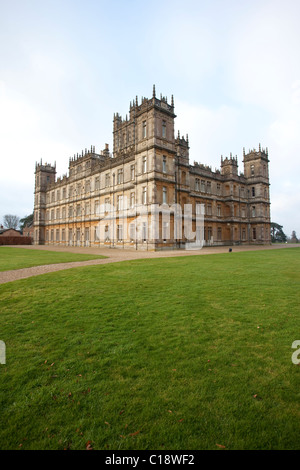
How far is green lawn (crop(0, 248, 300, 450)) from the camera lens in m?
2.55

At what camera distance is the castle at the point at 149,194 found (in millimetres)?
29141

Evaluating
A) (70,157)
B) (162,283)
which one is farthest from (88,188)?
(162,283)

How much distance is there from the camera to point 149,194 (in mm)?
28750

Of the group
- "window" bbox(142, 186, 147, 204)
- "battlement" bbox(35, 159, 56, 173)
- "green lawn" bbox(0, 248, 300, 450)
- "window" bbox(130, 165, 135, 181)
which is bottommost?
"green lawn" bbox(0, 248, 300, 450)

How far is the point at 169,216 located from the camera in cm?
2986

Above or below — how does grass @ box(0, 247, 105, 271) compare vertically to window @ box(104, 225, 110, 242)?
below

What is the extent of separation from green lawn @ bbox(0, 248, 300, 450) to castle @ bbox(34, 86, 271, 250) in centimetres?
2156

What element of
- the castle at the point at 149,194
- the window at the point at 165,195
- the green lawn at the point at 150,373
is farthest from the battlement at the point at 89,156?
the green lawn at the point at 150,373

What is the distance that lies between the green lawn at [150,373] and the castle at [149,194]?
21.6 metres

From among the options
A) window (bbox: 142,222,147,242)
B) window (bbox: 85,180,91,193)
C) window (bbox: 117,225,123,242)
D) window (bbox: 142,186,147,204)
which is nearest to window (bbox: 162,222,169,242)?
window (bbox: 142,222,147,242)

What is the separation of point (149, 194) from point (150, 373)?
26098 mm

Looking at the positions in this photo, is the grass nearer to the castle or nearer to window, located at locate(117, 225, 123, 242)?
the castle

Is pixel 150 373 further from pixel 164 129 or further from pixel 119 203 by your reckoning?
pixel 119 203
